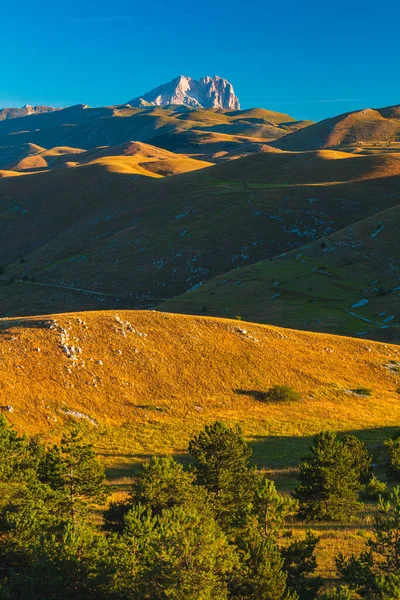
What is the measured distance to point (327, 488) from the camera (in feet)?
89.8

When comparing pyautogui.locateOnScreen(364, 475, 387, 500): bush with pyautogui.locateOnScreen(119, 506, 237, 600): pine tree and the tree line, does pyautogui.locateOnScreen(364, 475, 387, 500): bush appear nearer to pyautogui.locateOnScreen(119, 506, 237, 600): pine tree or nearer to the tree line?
the tree line

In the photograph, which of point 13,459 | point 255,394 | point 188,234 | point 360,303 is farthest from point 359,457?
point 188,234

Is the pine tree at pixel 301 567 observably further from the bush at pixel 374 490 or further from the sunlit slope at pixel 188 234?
the sunlit slope at pixel 188 234

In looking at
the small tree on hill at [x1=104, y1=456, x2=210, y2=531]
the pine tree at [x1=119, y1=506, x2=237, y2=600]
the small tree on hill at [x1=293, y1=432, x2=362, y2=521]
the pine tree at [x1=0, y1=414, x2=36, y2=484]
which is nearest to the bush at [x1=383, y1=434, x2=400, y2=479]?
the small tree on hill at [x1=293, y1=432, x2=362, y2=521]

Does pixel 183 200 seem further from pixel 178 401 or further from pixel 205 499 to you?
pixel 205 499

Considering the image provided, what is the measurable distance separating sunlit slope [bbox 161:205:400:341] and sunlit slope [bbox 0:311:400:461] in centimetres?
2270

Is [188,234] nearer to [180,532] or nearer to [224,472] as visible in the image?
[224,472]

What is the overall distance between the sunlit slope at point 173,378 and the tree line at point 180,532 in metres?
16.8

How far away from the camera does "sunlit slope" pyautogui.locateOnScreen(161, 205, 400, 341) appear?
291 feet

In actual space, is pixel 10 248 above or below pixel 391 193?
below

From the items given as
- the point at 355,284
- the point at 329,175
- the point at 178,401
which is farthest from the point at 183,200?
the point at 178,401

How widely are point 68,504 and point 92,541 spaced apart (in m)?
5.87

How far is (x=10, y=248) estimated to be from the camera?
625ft

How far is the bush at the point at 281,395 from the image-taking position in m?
53.5
